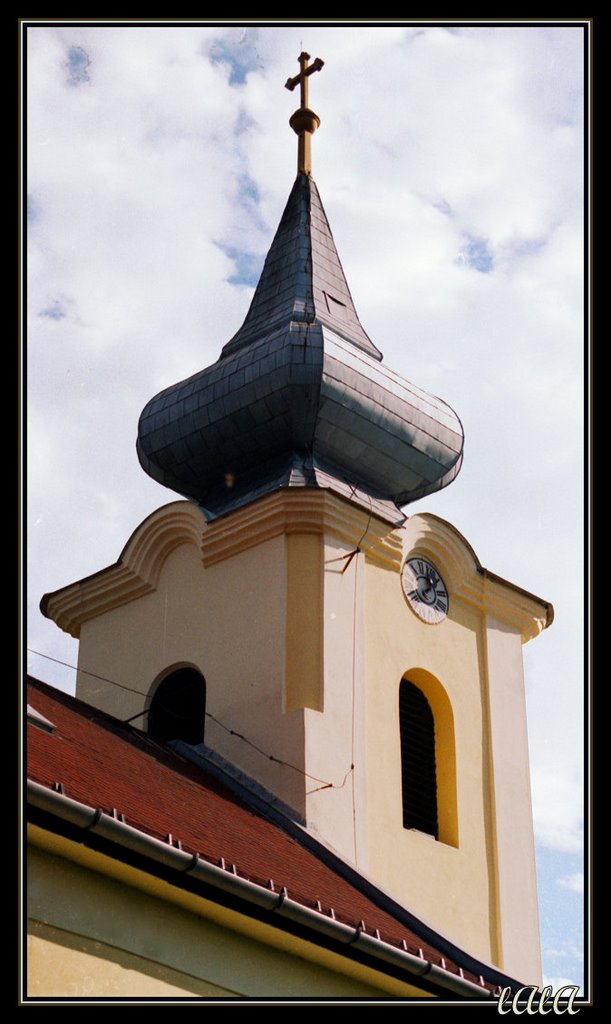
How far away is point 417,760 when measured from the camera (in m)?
15.5

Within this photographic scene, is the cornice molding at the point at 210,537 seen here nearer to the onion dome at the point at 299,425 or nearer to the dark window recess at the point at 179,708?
the onion dome at the point at 299,425

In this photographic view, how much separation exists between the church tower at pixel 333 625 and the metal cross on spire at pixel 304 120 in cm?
258

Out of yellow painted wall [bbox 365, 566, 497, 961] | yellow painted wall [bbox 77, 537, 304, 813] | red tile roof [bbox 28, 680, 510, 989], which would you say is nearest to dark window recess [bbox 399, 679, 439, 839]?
yellow painted wall [bbox 365, 566, 497, 961]

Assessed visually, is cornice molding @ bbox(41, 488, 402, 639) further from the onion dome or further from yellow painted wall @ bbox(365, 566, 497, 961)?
yellow painted wall @ bbox(365, 566, 497, 961)

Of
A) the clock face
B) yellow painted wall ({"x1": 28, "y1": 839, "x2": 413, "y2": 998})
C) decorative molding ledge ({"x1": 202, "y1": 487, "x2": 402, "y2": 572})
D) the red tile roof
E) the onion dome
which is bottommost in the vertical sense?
yellow painted wall ({"x1": 28, "y1": 839, "x2": 413, "y2": 998})

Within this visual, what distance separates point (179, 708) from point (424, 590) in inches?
91.8

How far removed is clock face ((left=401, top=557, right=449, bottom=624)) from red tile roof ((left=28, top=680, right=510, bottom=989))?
2.67 meters

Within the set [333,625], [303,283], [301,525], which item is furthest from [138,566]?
[303,283]

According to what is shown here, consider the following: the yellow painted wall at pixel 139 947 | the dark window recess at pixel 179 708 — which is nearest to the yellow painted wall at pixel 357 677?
the dark window recess at pixel 179 708

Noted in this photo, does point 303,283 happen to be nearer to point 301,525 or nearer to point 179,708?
point 301,525

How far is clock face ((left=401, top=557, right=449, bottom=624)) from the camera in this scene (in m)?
16.0

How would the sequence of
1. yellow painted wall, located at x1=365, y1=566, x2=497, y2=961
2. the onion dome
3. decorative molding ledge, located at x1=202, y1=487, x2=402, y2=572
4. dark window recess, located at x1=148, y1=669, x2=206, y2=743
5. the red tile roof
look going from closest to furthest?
the red tile roof < yellow painted wall, located at x1=365, y1=566, x2=497, y2=961 < decorative molding ledge, located at x1=202, y1=487, x2=402, y2=572 < dark window recess, located at x1=148, y1=669, x2=206, y2=743 < the onion dome

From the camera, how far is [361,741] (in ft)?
48.0

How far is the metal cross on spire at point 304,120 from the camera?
1919 cm
